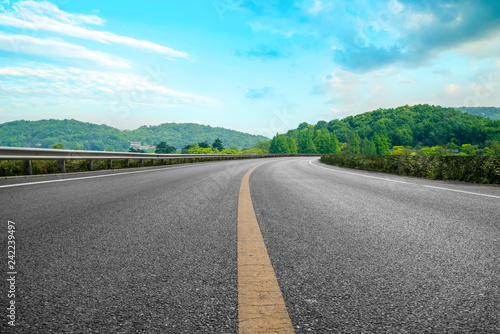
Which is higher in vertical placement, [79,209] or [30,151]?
[30,151]

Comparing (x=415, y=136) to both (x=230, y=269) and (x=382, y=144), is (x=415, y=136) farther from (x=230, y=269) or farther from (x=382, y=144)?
(x=230, y=269)

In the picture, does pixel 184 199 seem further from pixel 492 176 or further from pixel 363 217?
pixel 492 176

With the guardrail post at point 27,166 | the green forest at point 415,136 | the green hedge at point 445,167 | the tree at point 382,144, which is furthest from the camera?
the tree at point 382,144

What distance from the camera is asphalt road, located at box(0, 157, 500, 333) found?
1.42 meters

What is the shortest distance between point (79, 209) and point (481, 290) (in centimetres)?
426

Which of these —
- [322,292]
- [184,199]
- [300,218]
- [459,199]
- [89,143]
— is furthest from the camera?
[89,143]

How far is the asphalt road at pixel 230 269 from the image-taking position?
142cm

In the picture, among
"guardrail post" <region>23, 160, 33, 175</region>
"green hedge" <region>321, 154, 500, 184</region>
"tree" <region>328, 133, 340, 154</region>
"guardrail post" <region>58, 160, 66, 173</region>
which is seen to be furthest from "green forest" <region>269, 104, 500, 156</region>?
"guardrail post" <region>23, 160, 33, 175</region>

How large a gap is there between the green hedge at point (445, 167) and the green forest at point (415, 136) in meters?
124

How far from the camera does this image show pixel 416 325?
1.39 metres

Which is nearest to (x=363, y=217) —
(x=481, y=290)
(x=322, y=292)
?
(x=481, y=290)

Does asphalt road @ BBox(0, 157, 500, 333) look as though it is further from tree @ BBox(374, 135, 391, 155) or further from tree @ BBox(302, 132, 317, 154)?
tree @ BBox(302, 132, 317, 154)

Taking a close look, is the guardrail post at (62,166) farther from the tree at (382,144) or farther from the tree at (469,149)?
the tree at (382,144)

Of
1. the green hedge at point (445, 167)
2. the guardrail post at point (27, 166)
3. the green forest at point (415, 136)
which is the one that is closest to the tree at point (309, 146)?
the green forest at point (415, 136)
